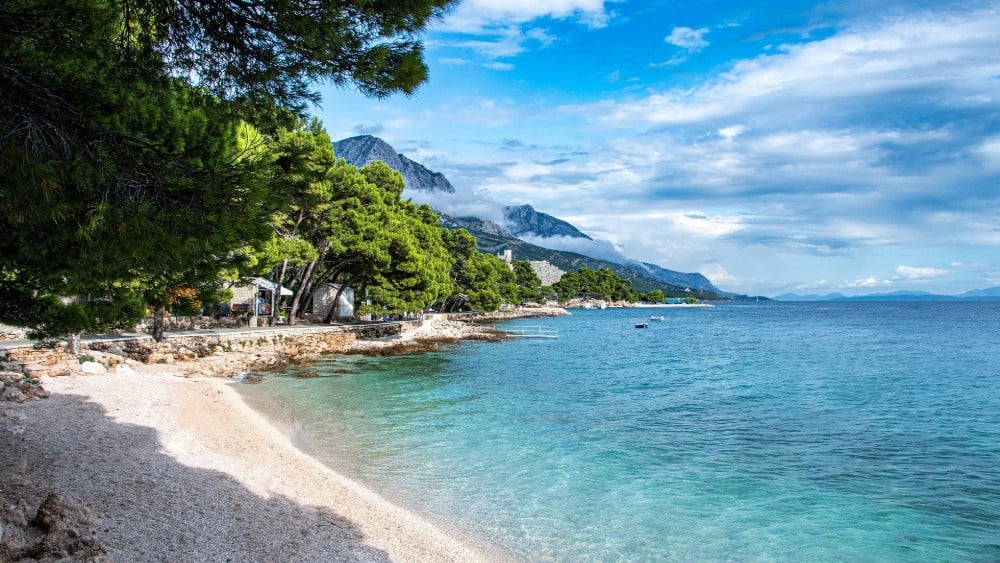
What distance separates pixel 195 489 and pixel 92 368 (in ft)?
37.9

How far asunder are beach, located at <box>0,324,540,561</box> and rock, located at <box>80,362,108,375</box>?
365cm

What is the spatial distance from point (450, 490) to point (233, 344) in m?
20.2

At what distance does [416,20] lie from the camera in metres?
4.94

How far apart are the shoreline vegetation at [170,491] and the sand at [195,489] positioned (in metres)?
0.02

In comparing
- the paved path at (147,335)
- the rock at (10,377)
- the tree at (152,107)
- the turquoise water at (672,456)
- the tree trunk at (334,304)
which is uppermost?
the tree at (152,107)

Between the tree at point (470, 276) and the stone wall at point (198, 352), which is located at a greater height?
the tree at point (470, 276)

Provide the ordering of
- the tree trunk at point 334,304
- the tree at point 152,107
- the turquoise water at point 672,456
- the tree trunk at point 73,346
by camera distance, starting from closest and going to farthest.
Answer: the tree at point 152,107, the turquoise water at point 672,456, the tree trunk at point 73,346, the tree trunk at point 334,304

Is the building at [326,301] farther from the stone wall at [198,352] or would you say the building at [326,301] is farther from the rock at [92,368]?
the rock at [92,368]

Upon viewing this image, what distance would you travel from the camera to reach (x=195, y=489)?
8.07 metres

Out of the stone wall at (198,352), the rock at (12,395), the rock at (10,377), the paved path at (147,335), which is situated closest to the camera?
the rock at (12,395)

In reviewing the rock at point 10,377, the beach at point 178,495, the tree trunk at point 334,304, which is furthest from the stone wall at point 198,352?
the tree trunk at point 334,304

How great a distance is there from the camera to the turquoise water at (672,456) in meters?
8.71

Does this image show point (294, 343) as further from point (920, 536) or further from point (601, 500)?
point (920, 536)

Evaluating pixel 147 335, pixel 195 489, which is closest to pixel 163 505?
pixel 195 489
